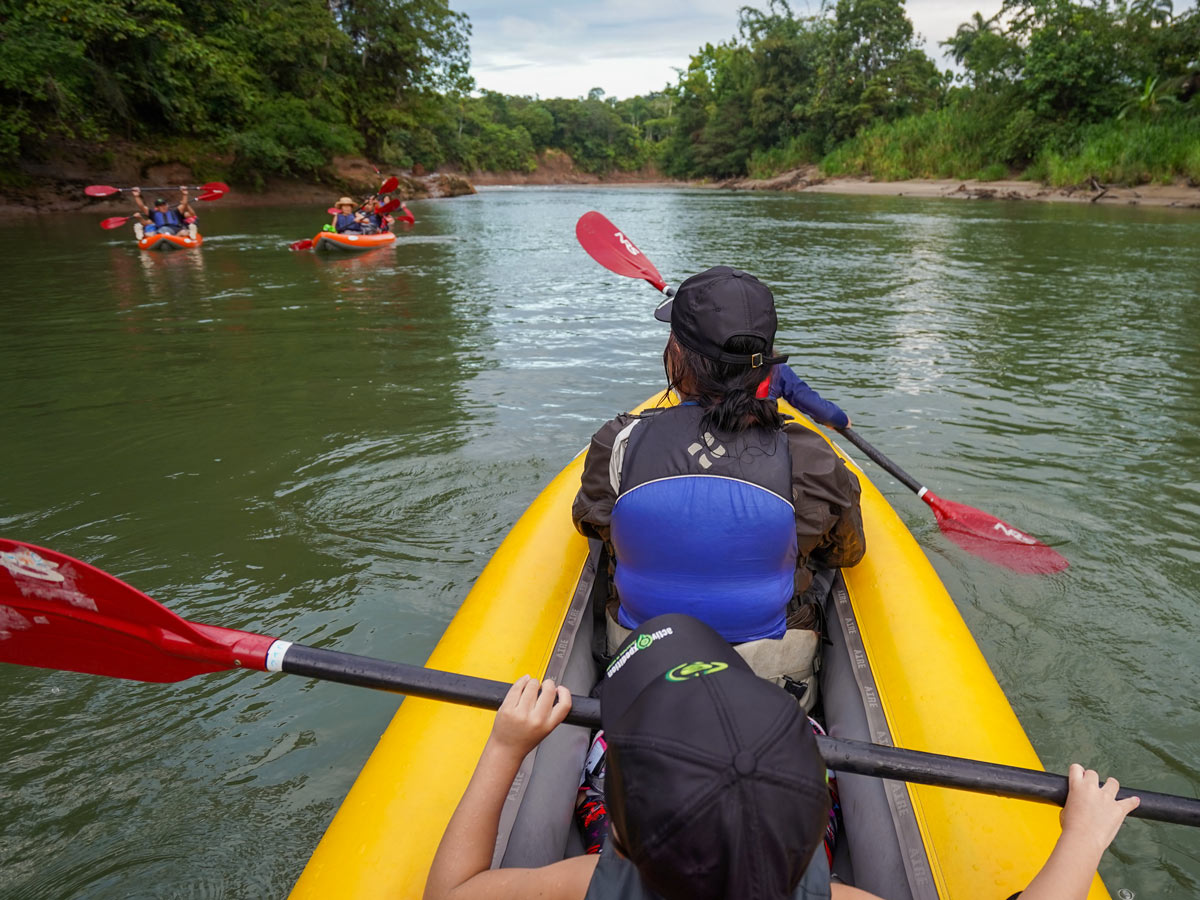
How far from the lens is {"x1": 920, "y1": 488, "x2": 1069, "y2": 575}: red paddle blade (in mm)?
3080

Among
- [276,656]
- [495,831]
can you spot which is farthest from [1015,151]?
[495,831]

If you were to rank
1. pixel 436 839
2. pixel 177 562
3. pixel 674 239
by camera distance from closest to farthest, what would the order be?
1. pixel 436 839
2. pixel 177 562
3. pixel 674 239

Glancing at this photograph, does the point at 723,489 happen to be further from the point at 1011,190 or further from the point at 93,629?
the point at 1011,190

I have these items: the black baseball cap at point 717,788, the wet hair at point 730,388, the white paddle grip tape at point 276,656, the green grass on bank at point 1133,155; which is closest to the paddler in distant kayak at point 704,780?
the black baseball cap at point 717,788

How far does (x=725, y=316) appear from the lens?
58.4 inches

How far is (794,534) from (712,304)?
0.48 m

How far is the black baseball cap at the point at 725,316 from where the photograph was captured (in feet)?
4.87

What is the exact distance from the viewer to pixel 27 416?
448cm

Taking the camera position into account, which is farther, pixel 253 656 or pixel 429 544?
pixel 429 544

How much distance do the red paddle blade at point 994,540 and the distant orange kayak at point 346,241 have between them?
10.0 m

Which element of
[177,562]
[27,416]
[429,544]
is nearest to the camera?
[177,562]

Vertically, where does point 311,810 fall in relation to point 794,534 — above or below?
below

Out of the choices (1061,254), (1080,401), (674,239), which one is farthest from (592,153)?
(1080,401)

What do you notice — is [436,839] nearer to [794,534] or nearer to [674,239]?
[794,534]
